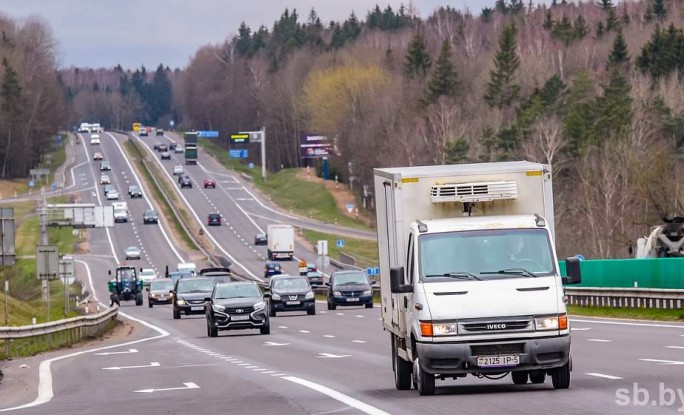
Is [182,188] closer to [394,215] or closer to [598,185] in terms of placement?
[598,185]

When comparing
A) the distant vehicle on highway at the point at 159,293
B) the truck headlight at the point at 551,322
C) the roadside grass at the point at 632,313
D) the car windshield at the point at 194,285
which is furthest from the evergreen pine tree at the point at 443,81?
the truck headlight at the point at 551,322

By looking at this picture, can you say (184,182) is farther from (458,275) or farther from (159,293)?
(458,275)

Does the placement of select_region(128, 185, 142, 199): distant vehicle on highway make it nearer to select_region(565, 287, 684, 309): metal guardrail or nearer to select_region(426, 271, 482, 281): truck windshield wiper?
select_region(565, 287, 684, 309): metal guardrail

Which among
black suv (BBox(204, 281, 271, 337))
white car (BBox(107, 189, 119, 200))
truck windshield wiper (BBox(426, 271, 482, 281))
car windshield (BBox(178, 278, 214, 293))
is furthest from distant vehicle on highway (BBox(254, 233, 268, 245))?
truck windshield wiper (BBox(426, 271, 482, 281))

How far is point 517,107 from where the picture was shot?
131 metres

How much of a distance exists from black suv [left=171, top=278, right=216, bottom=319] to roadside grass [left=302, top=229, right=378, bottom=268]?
4798cm

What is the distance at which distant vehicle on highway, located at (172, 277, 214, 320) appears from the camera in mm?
54281

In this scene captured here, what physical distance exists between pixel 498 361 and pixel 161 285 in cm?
5859

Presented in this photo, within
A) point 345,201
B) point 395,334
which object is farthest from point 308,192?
point 395,334

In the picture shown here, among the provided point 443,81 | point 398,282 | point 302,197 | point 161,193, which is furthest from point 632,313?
point 161,193

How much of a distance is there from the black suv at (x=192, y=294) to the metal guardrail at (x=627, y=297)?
12772 mm

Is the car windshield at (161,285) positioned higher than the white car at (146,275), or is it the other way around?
the car windshield at (161,285)

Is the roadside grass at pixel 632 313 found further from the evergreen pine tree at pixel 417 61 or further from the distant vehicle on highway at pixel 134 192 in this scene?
the evergreen pine tree at pixel 417 61

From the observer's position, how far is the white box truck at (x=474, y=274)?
17078 mm
